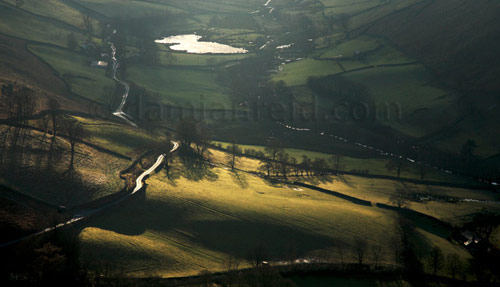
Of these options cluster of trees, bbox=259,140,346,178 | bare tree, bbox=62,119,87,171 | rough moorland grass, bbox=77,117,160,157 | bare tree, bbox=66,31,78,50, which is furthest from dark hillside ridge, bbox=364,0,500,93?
bare tree, bbox=66,31,78,50

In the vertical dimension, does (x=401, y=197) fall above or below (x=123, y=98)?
below

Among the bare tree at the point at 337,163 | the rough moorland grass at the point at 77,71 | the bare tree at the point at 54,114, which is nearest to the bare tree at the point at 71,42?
the rough moorland grass at the point at 77,71

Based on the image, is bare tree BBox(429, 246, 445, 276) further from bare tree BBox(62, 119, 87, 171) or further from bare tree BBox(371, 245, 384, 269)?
bare tree BBox(62, 119, 87, 171)

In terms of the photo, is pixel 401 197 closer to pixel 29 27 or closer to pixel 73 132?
pixel 73 132

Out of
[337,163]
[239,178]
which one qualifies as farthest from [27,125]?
[337,163]

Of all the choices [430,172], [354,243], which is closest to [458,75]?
[430,172]

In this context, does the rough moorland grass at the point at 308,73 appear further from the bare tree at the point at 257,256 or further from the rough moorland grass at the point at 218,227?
the bare tree at the point at 257,256
